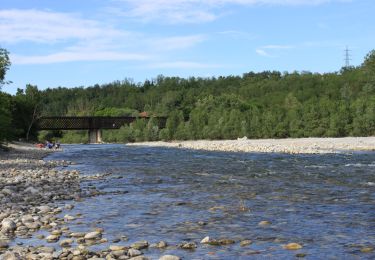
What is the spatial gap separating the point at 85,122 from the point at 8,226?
123334mm

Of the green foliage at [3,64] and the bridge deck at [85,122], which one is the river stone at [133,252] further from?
the bridge deck at [85,122]

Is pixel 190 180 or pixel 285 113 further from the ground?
pixel 285 113

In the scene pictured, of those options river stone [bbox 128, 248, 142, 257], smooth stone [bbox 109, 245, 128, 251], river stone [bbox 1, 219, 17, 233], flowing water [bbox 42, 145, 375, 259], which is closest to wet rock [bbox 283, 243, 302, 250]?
flowing water [bbox 42, 145, 375, 259]

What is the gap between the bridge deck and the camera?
127m

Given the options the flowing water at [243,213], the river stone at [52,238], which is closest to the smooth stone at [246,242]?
the flowing water at [243,213]

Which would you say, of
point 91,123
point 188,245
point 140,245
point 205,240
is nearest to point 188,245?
point 188,245

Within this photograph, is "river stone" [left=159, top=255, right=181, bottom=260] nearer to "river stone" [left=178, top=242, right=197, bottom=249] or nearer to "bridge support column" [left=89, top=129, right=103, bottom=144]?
"river stone" [left=178, top=242, right=197, bottom=249]

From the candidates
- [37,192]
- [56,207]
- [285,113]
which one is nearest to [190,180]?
[37,192]

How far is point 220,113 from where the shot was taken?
121312 millimetres

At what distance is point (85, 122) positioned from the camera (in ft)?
440

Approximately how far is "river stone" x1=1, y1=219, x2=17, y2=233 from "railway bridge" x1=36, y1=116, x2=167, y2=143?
11535 centimetres

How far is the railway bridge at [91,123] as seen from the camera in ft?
419

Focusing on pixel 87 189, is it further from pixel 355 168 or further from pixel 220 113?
pixel 220 113

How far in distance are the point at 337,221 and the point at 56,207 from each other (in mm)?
9237
